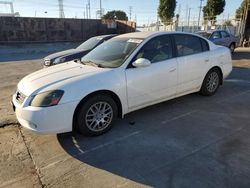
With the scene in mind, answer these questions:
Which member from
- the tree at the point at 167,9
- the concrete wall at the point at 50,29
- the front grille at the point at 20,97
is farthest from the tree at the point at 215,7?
the front grille at the point at 20,97

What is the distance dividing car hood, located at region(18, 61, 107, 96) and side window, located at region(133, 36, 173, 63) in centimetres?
86

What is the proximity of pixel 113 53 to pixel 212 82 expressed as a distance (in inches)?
101

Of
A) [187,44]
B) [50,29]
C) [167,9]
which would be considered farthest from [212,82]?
[167,9]

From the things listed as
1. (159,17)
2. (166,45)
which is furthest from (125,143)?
(159,17)

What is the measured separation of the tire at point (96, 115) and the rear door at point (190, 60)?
5.32 feet

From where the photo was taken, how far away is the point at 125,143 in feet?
12.2

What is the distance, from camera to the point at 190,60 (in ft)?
16.3

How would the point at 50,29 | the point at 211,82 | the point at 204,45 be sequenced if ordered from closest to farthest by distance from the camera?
the point at 204,45 → the point at 211,82 → the point at 50,29

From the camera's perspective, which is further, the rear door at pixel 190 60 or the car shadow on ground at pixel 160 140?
the rear door at pixel 190 60

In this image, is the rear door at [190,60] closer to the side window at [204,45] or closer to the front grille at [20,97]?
the side window at [204,45]

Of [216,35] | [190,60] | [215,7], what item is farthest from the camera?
[215,7]

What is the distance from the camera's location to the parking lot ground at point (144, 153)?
2.89 metres

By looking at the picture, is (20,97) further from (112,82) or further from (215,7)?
(215,7)

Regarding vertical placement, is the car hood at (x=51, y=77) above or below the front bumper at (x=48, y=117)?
above
